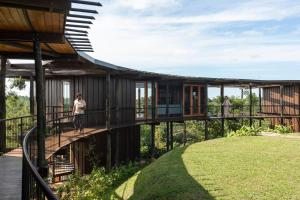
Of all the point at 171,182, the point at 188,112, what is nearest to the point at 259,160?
the point at 171,182

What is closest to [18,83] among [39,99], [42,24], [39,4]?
[39,99]

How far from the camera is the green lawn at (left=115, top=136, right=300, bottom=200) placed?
466 inches

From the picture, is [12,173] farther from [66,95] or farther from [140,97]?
[140,97]

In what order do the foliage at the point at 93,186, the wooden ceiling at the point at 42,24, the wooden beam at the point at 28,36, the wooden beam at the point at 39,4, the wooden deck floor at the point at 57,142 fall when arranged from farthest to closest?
the foliage at the point at 93,186
the wooden deck floor at the point at 57,142
the wooden beam at the point at 28,36
the wooden ceiling at the point at 42,24
the wooden beam at the point at 39,4

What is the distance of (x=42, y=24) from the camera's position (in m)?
8.05

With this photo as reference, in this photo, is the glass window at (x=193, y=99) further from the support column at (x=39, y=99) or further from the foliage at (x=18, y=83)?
the support column at (x=39, y=99)

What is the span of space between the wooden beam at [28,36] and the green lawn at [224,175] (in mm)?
5675

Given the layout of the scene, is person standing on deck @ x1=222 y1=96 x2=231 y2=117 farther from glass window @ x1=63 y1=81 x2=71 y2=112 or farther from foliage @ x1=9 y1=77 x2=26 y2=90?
foliage @ x1=9 y1=77 x2=26 y2=90

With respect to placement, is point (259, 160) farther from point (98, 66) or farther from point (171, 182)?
point (98, 66)

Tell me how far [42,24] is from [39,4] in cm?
165

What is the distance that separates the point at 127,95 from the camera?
26.0 metres

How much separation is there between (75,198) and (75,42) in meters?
6.02

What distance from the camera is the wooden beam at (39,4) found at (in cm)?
635

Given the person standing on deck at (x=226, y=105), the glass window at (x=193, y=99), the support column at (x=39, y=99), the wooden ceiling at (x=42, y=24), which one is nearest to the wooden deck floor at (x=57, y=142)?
the support column at (x=39, y=99)
